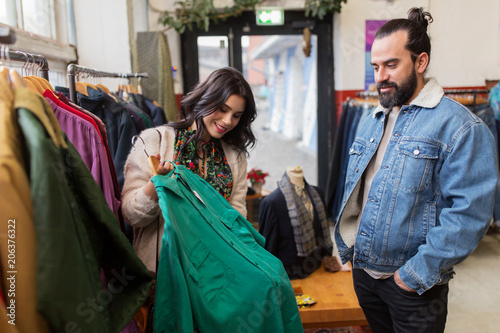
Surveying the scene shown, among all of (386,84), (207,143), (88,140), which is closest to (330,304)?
(207,143)

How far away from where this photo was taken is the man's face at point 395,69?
139cm

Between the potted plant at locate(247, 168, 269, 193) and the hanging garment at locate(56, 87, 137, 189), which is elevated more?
the hanging garment at locate(56, 87, 137, 189)

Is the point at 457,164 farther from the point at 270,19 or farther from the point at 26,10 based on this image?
the point at 270,19

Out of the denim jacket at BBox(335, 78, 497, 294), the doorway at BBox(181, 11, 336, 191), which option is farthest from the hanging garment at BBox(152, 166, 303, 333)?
Answer: the doorway at BBox(181, 11, 336, 191)

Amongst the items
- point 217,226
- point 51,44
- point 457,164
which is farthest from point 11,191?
point 51,44

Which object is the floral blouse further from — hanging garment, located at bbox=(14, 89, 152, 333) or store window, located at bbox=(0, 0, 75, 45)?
store window, located at bbox=(0, 0, 75, 45)

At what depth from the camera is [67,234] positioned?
0.73 metres

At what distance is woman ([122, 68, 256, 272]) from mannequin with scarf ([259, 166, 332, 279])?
881 mm

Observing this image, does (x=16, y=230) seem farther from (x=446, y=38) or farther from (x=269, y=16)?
(x=446, y=38)

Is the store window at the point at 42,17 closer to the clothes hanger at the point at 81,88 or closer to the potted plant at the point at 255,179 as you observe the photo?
the clothes hanger at the point at 81,88

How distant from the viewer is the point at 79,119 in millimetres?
1317

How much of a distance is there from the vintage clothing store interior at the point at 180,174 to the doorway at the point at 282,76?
18 mm

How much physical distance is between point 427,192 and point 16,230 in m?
1.24

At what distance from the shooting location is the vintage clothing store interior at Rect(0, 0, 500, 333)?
734 mm
